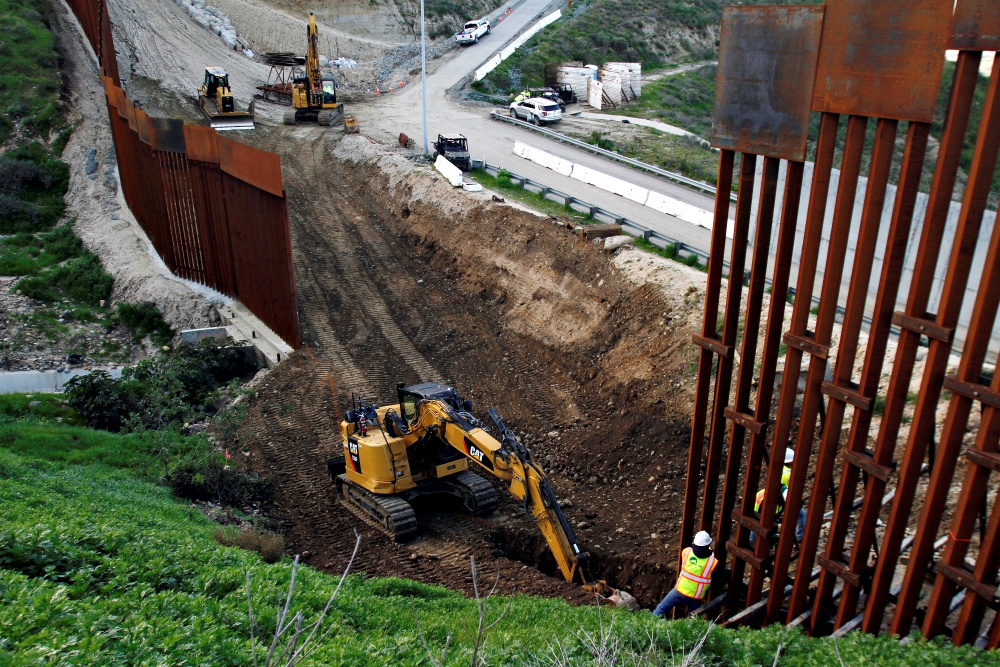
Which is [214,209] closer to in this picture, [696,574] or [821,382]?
[696,574]

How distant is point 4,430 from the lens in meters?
14.3

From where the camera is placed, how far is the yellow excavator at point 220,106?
3397 centimetres

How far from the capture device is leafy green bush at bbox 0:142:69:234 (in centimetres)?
2578

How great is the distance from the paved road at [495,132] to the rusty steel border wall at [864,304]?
12.3 meters

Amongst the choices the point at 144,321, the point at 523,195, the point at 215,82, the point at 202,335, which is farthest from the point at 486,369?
the point at 215,82

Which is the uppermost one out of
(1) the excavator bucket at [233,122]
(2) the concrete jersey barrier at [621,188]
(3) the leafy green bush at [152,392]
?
(1) the excavator bucket at [233,122]

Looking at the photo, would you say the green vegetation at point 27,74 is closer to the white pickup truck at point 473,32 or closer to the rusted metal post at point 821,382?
the white pickup truck at point 473,32

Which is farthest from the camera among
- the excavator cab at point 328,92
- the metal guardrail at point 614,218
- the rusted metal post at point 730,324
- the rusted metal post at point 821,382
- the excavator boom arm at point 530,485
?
the excavator cab at point 328,92

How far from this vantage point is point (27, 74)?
1264 inches

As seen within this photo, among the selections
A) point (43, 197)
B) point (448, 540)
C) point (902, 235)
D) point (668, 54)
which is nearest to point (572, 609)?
point (448, 540)

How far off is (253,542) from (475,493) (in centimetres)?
365

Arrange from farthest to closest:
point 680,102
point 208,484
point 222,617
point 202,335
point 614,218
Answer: point 680,102 → point 614,218 → point 202,335 → point 208,484 → point 222,617

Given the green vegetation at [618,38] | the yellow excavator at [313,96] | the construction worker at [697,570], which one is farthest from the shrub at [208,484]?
the green vegetation at [618,38]

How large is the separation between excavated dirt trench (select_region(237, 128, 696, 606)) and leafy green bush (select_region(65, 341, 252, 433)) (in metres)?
1.72
